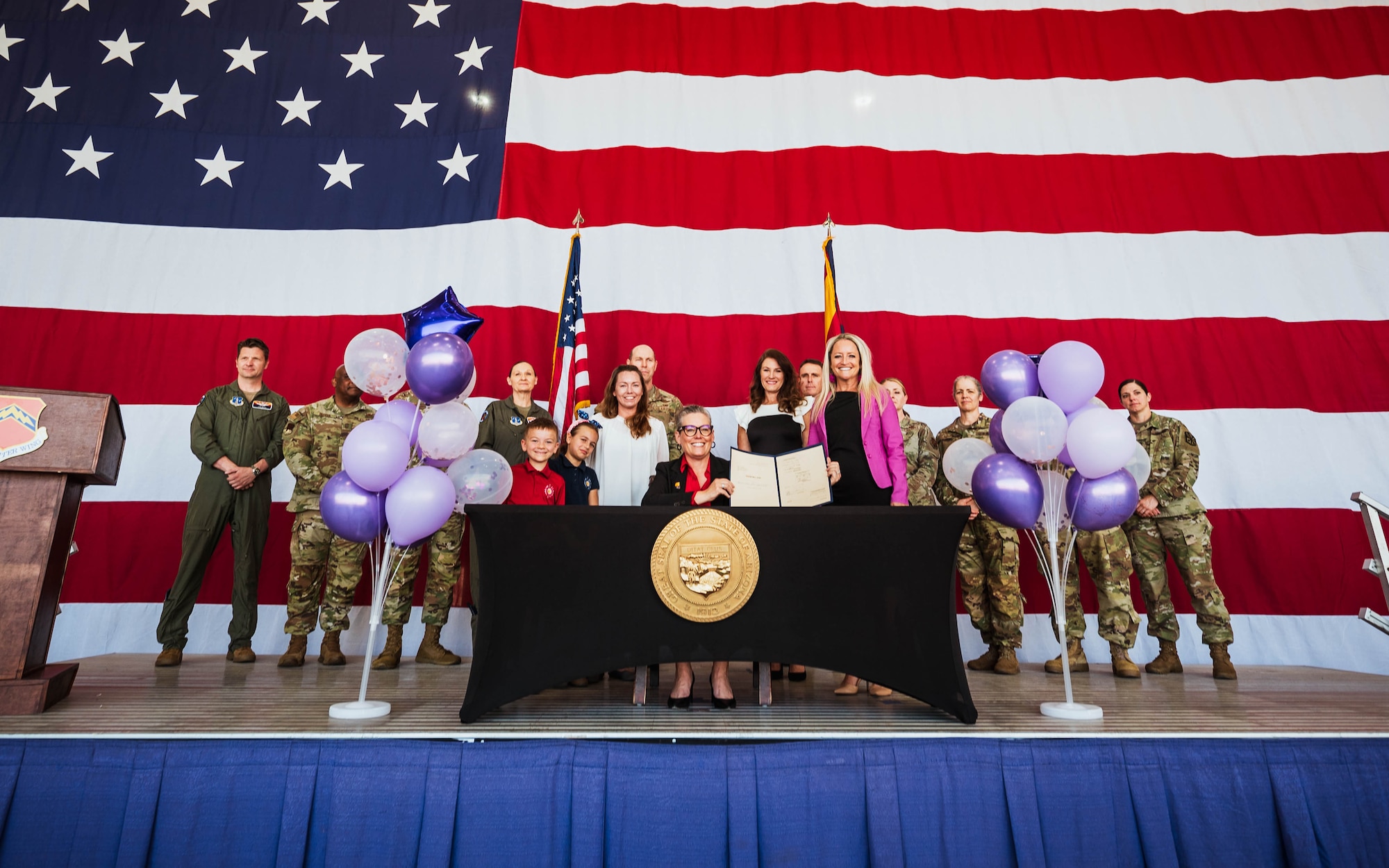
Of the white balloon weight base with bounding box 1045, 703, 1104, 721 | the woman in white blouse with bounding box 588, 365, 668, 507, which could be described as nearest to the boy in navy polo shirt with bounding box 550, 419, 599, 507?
the woman in white blouse with bounding box 588, 365, 668, 507

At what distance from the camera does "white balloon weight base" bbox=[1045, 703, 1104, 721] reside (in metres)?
2.18

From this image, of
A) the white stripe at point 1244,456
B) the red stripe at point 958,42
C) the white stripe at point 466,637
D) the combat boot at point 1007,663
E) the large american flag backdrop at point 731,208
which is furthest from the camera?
the red stripe at point 958,42

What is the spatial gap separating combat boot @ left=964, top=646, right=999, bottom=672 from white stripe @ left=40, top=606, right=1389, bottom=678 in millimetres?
442

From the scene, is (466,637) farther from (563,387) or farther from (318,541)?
(563,387)

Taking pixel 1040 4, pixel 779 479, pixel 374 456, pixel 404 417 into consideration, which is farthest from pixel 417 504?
pixel 1040 4

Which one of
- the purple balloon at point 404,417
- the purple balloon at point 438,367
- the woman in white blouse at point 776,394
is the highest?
the woman in white blouse at point 776,394

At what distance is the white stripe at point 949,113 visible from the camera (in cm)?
493

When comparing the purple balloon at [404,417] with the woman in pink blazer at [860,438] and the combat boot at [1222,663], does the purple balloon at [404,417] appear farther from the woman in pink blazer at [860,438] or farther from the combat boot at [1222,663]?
the combat boot at [1222,663]

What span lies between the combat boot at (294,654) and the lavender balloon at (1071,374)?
358cm

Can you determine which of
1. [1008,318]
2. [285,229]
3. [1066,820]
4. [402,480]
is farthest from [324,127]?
[1066,820]

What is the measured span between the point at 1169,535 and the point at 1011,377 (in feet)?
6.11

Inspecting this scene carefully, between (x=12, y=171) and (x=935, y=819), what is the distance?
659cm

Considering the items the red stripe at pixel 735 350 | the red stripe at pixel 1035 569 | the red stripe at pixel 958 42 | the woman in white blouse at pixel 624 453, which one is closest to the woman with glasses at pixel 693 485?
the woman in white blouse at pixel 624 453

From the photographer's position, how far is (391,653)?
338cm
